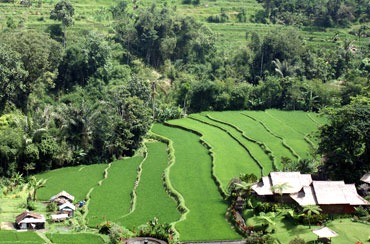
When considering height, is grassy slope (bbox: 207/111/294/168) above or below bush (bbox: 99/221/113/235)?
above

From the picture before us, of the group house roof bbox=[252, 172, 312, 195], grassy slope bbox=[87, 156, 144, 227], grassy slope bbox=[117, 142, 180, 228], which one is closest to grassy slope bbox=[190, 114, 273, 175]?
house roof bbox=[252, 172, 312, 195]

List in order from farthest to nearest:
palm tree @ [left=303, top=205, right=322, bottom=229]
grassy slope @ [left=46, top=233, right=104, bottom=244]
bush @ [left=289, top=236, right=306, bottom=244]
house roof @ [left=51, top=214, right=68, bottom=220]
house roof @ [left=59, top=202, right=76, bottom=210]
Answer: house roof @ [left=59, top=202, right=76, bottom=210] → house roof @ [left=51, top=214, right=68, bottom=220] → palm tree @ [left=303, top=205, right=322, bottom=229] → grassy slope @ [left=46, top=233, right=104, bottom=244] → bush @ [left=289, top=236, right=306, bottom=244]

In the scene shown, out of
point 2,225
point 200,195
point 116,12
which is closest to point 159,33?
point 116,12

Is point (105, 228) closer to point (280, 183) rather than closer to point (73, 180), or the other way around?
point (73, 180)

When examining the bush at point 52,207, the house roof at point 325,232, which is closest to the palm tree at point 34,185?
the bush at point 52,207

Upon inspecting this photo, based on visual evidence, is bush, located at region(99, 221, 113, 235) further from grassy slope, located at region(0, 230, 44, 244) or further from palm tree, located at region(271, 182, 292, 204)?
palm tree, located at region(271, 182, 292, 204)

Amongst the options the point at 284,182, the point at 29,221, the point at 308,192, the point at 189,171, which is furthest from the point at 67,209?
the point at 308,192
